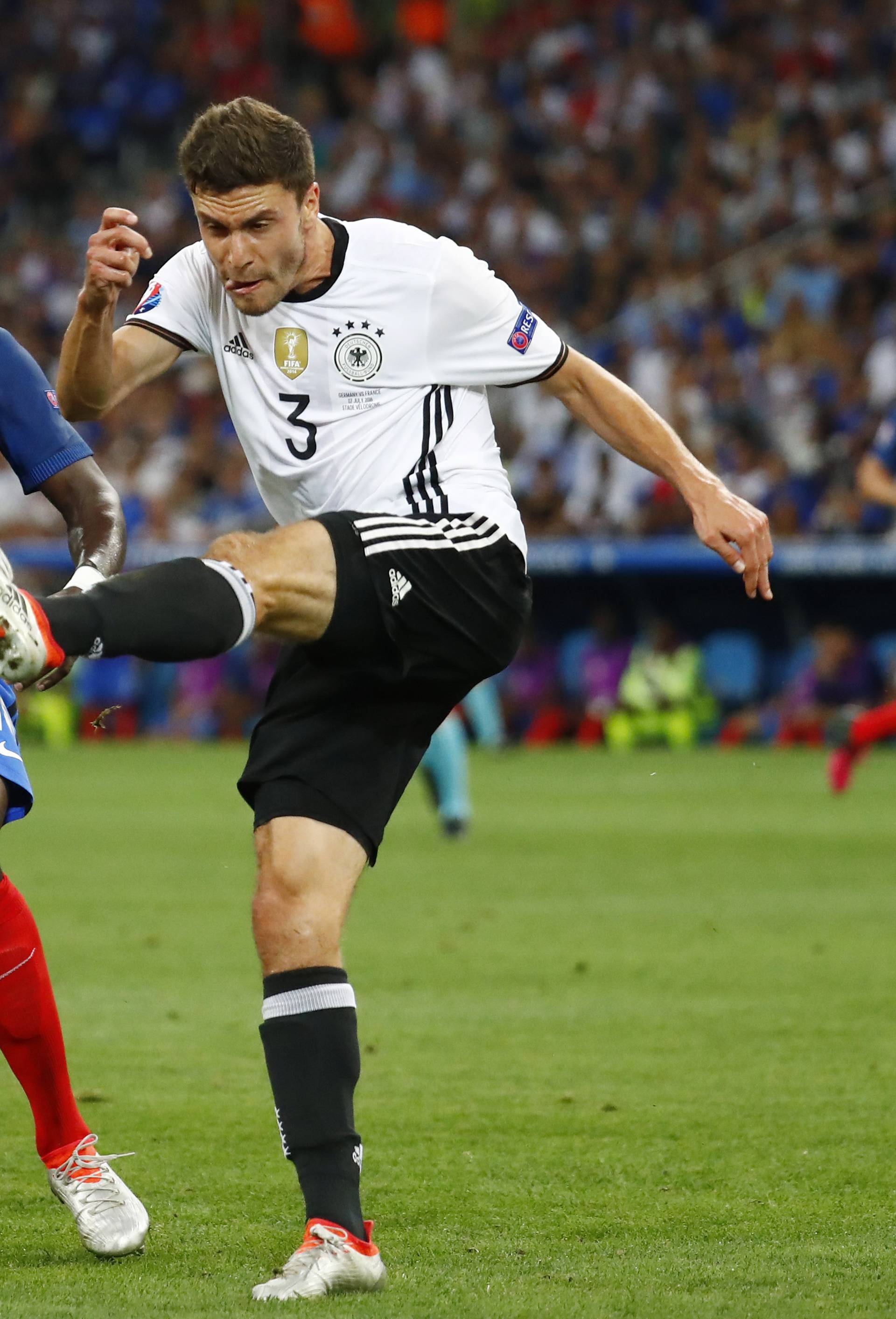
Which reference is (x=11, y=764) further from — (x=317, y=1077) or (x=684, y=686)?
(x=684, y=686)

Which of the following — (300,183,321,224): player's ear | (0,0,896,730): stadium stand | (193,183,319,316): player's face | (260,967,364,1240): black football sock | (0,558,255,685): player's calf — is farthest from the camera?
(0,0,896,730): stadium stand

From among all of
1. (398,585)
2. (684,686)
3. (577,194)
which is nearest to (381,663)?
(398,585)

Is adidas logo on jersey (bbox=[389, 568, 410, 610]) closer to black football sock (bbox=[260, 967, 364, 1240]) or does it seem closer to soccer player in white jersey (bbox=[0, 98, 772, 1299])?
soccer player in white jersey (bbox=[0, 98, 772, 1299])

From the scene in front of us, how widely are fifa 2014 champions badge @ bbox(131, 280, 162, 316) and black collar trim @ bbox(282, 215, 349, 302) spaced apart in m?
0.35

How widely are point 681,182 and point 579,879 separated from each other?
12.8 m

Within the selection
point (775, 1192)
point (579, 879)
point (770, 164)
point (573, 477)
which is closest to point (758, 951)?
point (579, 879)

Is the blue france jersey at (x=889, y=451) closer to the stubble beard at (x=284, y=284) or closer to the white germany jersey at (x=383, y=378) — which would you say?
the white germany jersey at (x=383, y=378)

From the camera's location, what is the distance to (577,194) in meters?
21.6

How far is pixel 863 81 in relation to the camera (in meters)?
20.3

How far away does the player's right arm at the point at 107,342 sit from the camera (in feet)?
12.1

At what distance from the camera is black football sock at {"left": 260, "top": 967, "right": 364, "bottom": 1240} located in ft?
11.4

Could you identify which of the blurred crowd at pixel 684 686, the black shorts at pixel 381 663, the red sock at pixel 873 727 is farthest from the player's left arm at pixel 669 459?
the blurred crowd at pixel 684 686

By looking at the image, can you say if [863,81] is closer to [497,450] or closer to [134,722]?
[134,722]

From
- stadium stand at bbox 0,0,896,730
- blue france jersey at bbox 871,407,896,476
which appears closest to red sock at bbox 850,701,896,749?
blue france jersey at bbox 871,407,896,476
